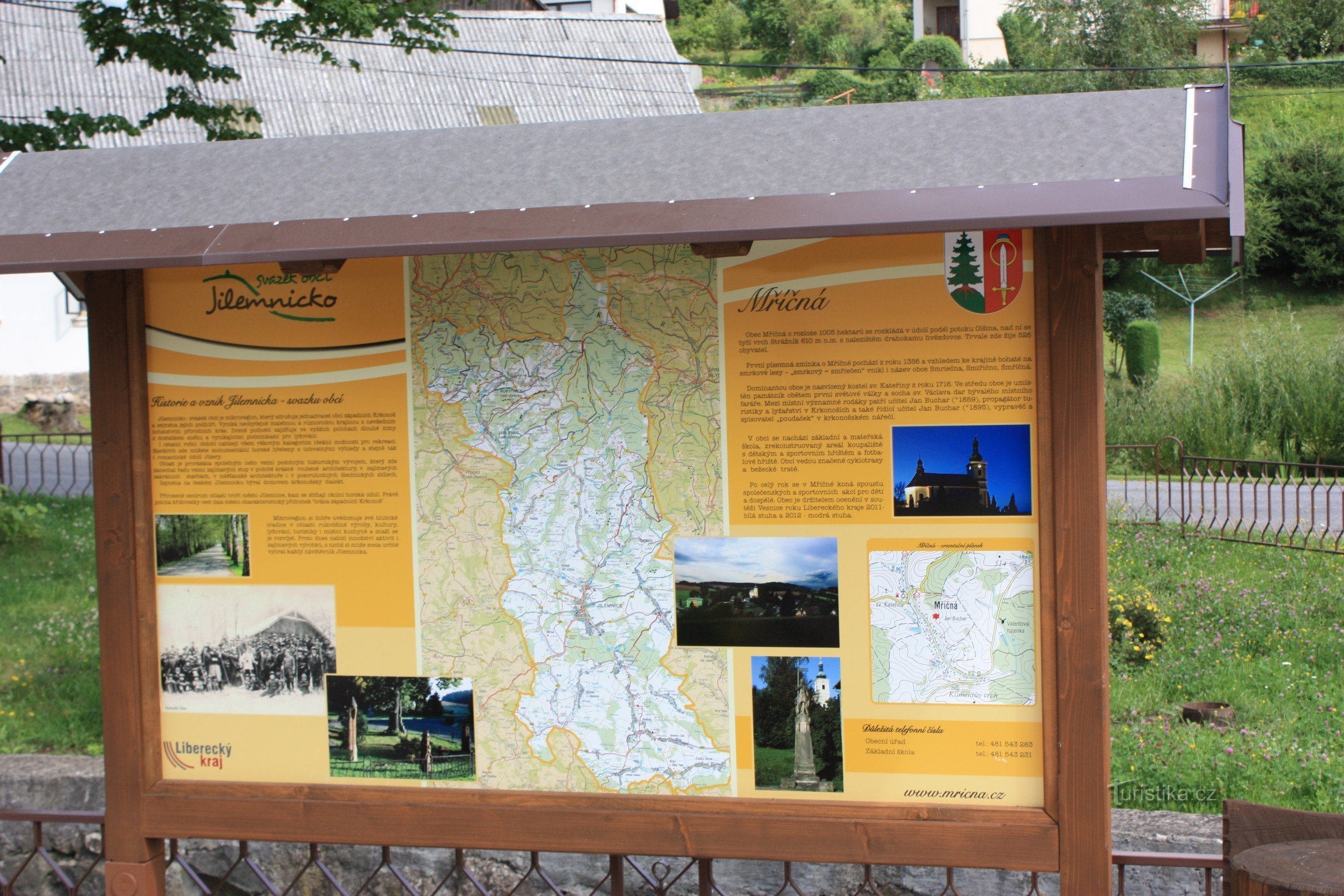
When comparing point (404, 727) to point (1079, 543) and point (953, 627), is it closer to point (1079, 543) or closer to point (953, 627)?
point (953, 627)

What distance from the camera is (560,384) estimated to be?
2646 mm

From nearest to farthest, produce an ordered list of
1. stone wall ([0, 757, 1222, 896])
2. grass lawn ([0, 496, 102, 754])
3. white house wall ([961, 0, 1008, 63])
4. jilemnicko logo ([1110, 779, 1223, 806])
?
1. stone wall ([0, 757, 1222, 896])
2. jilemnicko logo ([1110, 779, 1223, 806])
3. grass lawn ([0, 496, 102, 754])
4. white house wall ([961, 0, 1008, 63])

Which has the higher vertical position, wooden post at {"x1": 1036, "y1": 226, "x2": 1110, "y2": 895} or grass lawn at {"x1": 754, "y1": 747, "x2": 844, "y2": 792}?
wooden post at {"x1": 1036, "y1": 226, "x2": 1110, "y2": 895}

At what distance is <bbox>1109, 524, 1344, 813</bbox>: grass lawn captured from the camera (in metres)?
4.56

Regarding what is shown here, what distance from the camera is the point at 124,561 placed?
280cm

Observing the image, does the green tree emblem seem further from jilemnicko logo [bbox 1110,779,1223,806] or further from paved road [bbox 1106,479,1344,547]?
paved road [bbox 1106,479,1344,547]

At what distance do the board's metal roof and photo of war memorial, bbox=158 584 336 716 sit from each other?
2.99ft

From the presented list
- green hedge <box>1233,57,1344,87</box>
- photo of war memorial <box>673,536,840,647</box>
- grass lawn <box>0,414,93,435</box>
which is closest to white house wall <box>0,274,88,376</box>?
grass lawn <box>0,414,93,435</box>

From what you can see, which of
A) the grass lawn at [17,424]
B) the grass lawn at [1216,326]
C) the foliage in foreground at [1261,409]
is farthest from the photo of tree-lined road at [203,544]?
the grass lawn at [1216,326]

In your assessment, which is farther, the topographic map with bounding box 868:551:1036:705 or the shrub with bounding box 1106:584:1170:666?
the shrub with bounding box 1106:584:1170:666

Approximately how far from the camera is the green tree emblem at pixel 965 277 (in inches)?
96.3

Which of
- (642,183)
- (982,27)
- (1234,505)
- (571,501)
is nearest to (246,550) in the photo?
(571,501)

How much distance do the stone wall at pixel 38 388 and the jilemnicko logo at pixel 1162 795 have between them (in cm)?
2057

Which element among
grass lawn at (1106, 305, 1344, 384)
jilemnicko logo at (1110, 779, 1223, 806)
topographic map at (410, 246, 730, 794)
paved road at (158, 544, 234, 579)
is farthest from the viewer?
grass lawn at (1106, 305, 1344, 384)
